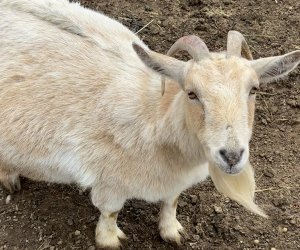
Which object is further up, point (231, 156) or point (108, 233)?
point (231, 156)

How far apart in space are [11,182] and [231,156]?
2450 mm

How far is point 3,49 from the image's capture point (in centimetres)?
456

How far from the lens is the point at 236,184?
4070 millimetres

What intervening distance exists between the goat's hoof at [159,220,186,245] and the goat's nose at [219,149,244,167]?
5.42 feet

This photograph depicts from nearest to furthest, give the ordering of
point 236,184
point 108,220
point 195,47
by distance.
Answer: point 195,47 < point 236,184 < point 108,220

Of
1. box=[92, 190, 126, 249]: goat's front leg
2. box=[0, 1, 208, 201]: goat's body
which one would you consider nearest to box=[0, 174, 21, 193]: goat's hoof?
box=[0, 1, 208, 201]: goat's body

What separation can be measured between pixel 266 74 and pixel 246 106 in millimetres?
394

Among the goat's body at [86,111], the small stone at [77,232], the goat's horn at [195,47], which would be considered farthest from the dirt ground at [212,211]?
the goat's horn at [195,47]

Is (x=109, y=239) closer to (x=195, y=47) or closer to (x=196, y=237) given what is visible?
(x=196, y=237)

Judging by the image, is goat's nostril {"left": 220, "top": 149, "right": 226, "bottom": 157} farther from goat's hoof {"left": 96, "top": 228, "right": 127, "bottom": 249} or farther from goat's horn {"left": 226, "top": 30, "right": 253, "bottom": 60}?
goat's hoof {"left": 96, "top": 228, "right": 127, "bottom": 249}

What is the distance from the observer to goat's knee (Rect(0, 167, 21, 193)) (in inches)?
198

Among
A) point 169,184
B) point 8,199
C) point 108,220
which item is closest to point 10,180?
point 8,199

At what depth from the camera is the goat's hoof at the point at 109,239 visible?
4.79 metres

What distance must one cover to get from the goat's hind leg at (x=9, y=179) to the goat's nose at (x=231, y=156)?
88.2 inches
